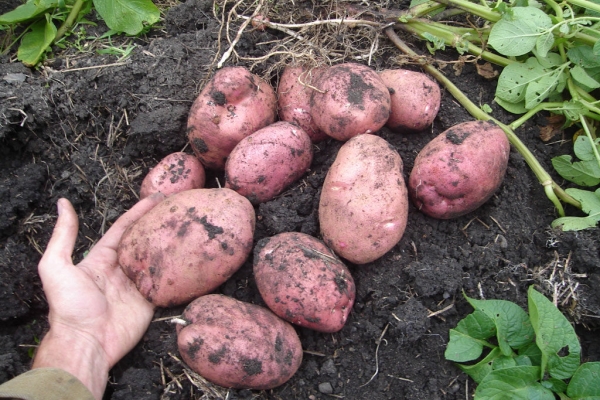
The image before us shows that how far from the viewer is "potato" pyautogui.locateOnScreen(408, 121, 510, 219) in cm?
158

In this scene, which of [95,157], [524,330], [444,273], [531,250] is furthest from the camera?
[95,157]

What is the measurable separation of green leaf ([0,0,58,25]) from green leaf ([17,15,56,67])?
4 cm

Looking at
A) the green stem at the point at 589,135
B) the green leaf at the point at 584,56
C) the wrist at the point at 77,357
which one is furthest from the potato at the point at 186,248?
the green leaf at the point at 584,56

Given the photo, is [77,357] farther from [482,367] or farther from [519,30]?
[519,30]

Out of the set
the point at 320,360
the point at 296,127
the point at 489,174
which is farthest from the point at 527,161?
the point at 320,360

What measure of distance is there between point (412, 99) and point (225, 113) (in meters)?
0.72

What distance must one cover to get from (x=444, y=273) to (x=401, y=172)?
14.6 inches

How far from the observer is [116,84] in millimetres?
1949

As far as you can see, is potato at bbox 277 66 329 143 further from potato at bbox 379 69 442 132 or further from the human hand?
the human hand

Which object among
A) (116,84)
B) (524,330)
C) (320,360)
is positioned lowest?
(320,360)

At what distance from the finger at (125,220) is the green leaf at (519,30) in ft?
4.67

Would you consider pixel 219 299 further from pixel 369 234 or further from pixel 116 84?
pixel 116 84

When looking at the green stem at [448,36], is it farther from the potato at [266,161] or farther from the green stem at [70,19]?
the green stem at [70,19]

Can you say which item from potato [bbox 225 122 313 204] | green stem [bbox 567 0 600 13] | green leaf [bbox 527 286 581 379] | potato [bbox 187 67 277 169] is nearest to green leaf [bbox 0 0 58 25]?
potato [bbox 187 67 277 169]
